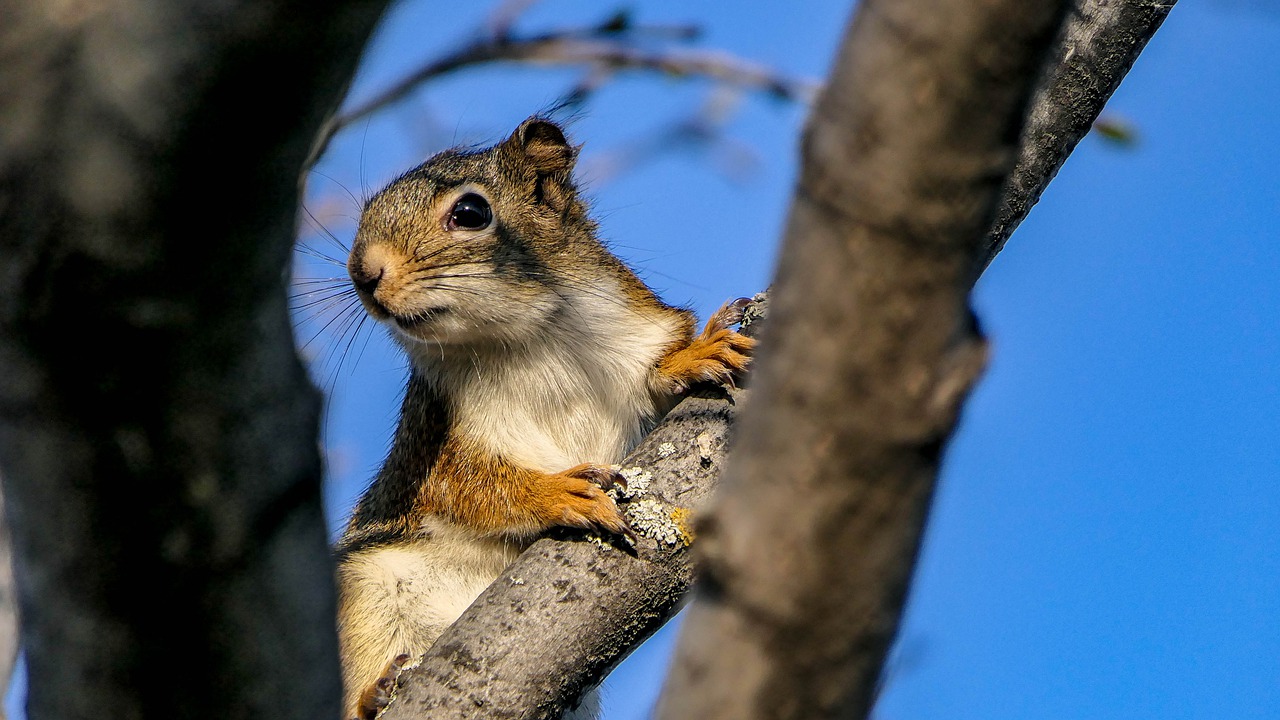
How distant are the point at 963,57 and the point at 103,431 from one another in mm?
921

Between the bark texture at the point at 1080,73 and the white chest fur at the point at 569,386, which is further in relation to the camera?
the white chest fur at the point at 569,386

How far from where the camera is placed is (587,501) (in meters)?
3.08

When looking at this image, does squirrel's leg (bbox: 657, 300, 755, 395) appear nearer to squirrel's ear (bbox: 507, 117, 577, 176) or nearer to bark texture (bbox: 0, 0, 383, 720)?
squirrel's ear (bbox: 507, 117, 577, 176)

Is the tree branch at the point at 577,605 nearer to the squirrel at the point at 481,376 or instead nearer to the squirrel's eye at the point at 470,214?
the squirrel at the point at 481,376

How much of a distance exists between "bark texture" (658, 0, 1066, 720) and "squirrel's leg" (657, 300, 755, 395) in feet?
7.19

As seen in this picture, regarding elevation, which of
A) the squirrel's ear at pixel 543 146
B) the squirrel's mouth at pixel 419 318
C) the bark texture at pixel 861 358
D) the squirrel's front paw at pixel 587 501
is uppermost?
the squirrel's ear at pixel 543 146

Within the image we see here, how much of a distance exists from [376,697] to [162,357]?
2315 millimetres

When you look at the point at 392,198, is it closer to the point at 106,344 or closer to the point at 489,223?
the point at 489,223

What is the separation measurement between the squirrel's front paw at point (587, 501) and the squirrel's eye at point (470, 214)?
3.80 feet

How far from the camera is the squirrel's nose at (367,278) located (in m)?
3.81

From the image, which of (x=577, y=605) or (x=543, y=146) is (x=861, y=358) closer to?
(x=577, y=605)

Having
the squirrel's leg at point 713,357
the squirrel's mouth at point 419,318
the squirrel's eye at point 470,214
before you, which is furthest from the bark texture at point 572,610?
the squirrel's eye at point 470,214

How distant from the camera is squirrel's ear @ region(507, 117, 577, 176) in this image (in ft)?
15.3

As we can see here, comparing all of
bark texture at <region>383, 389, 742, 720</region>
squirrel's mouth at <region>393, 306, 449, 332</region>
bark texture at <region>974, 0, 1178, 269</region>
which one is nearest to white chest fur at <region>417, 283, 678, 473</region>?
squirrel's mouth at <region>393, 306, 449, 332</region>
